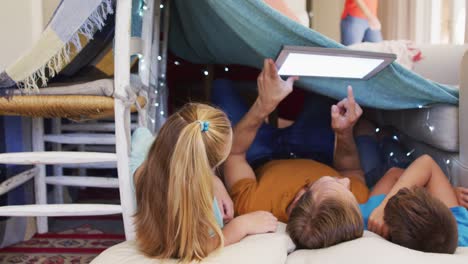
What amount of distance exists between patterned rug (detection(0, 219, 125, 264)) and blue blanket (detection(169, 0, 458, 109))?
602 mm

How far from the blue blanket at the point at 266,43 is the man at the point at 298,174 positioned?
5cm

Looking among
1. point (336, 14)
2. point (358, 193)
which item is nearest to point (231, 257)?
point (358, 193)

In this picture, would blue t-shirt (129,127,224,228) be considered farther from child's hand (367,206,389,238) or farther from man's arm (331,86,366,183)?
man's arm (331,86,366,183)

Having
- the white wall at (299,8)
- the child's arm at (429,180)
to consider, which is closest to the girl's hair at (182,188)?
the child's arm at (429,180)

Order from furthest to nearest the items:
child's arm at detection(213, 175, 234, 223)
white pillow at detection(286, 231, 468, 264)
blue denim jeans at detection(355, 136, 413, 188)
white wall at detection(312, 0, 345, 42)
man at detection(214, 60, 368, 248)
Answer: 1. white wall at detection(312, 0, 345, 42)
2. blue denim jeans at detection(355, 136, 413, 188)
3. child's arm at detection(213, 175, 234, 223)
4. man at detection(214, 60, 368, 248)
5. white pillow at detection(286, 231, 468, 264)

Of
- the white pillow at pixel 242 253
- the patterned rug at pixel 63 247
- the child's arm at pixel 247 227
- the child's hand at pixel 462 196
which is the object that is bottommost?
the patterned rug at pixel 63 247

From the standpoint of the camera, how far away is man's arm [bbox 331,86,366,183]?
3.51 feet

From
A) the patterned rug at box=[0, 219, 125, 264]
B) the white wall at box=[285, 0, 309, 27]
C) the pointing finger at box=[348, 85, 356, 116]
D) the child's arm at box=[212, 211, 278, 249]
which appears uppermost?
the white wall at box=[285, 0, 309, 27]

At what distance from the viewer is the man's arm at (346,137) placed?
1.07 meters

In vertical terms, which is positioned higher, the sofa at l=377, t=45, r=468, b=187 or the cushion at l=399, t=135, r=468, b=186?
the sofa at l=377, t=45, r=468, b=187

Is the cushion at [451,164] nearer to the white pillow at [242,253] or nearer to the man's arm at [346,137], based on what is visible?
the man's arm at [346,137]

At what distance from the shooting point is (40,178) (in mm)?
1298

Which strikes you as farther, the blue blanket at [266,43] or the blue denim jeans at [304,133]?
the blue denim jeans at [304,133]

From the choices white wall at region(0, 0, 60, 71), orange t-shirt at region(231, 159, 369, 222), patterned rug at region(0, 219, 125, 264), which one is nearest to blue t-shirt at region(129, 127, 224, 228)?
orange t-shirt at region(231, 159, 369, 222)
